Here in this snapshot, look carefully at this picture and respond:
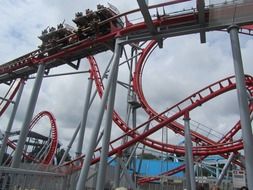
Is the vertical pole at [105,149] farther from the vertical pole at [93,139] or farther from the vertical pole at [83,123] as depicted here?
the vertical pole at [83,123]

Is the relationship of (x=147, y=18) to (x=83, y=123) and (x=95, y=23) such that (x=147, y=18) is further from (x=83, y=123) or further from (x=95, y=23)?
(x=83, y=123)

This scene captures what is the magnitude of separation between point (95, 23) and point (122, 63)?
1.89 meters

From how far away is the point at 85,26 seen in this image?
10109mm

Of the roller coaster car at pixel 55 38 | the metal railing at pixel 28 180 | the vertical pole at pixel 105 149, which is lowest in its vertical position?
the metal railing at pixel 28 180

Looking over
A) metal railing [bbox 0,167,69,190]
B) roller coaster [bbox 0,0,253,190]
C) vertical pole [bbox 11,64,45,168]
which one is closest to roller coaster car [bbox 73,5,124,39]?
roller coaster [bbox 0,0,253,190]

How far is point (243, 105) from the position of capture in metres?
5.54

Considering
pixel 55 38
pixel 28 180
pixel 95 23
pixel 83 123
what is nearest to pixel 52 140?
pixel 83 123

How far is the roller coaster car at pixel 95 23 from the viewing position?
31.2ft

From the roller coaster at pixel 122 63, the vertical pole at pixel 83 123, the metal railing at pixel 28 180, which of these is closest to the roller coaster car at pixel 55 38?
the roller coaster at pixel 122 63

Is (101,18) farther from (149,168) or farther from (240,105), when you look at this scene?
(149,168)

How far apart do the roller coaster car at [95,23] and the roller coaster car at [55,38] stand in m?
1.07

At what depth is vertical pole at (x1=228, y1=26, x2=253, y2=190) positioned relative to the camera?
5.12m

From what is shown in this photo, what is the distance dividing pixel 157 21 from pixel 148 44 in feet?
19.3

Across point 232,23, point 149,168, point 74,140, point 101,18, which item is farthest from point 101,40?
point 149,168
